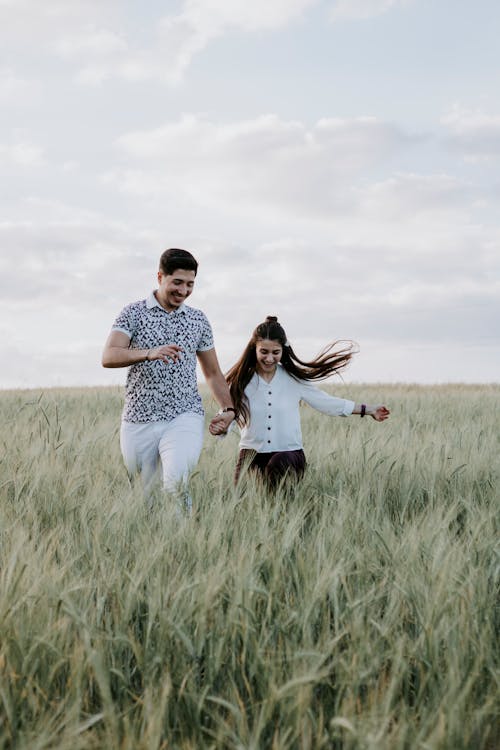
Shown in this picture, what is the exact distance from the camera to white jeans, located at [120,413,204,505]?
3771mm

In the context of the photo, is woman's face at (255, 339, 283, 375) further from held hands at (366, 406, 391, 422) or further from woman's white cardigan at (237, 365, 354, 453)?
held hands at (366, 406, 391, 422)

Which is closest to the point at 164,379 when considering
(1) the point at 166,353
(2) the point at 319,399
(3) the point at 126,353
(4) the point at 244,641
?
(3) the point at 126,353

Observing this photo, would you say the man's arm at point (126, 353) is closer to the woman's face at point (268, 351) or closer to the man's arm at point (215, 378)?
the man's arm at point (215, 378)

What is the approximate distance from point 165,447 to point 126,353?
1.70 feet

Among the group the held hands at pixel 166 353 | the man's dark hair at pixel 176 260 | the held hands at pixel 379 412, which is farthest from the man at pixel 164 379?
the held hands at pixel 379 412

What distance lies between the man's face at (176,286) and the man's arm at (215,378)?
0.37 meters

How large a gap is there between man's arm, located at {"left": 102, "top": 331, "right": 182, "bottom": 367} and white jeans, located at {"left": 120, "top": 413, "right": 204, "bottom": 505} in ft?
1.16

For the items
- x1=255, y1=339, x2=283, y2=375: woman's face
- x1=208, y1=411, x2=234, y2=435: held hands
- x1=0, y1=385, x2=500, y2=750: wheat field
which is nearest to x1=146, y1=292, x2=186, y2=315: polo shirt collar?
x1=255, y1=339, x2=283, y2=375: woman's face

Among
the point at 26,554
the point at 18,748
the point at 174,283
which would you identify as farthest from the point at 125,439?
the point at 18,748

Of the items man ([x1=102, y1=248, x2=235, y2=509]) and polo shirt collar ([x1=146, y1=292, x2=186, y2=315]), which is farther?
polo shirt collar ([x1=146, y1=292, x2=186, y2=315])

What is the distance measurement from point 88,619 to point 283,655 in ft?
1.72

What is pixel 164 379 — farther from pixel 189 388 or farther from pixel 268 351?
pixel 268 351

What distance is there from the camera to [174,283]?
384 cm

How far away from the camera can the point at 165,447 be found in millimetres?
3889
